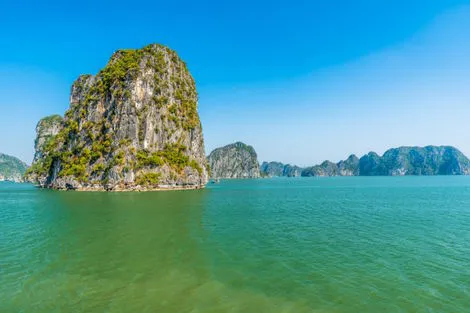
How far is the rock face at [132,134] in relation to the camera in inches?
4611

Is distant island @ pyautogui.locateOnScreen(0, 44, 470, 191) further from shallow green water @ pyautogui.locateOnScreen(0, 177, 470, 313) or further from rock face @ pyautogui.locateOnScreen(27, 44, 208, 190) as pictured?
shallow green water @ pyautogui.locateOnScreen(0, 177, 470, 313)

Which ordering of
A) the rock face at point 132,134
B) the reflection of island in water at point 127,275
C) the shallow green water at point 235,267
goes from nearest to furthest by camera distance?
the reflection of island in water at point 127,275, the shallow green water at point 235,267, the rock face at point 132,134

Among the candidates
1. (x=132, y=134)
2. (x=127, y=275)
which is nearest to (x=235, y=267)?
(x=127, y=275)

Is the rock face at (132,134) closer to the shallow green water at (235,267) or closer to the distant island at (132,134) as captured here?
the distant island at (132,134)

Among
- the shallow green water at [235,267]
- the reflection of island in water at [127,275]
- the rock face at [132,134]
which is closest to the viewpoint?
the reflection of island in water at [127,275]

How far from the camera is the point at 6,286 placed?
16594mm

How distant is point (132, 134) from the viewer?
12112 centimetres

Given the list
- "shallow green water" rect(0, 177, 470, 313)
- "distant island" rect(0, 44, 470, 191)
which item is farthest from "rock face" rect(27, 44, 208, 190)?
"shallow green water" rect(0, 177, 470, 313)

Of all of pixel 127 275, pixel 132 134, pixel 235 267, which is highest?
pixel 132 134

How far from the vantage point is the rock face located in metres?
117

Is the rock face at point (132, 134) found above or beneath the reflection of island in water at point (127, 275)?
above

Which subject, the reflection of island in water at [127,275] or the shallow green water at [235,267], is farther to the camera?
the shallow green water at [235,267]

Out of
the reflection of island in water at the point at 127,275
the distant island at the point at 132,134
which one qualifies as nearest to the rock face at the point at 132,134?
the distant island at the point at 132,134

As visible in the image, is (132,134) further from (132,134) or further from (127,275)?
(127,275)
